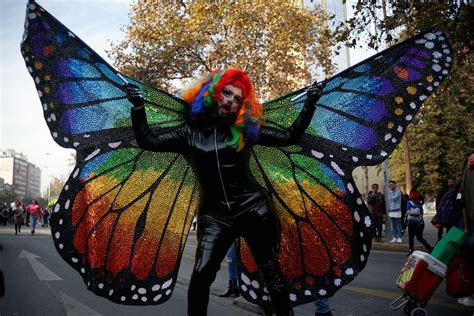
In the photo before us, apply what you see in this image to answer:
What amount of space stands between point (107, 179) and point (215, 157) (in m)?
0.86

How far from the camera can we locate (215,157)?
122 inches

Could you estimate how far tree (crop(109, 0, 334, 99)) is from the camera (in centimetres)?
1981

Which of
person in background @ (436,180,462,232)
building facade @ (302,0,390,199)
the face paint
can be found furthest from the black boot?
building facade @ (302,0,390,199)

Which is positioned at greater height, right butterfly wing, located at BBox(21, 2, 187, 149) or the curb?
right butterfly wing, located at BBox(21, 2, 187, 149)

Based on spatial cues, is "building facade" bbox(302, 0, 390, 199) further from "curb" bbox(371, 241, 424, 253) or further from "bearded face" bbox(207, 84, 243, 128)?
"bearded face" bbox(207, 84, 243, 128)

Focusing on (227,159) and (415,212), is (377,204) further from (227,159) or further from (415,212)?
(227,159)

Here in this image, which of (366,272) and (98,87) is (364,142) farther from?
(366,272)

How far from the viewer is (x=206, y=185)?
10.4 feet

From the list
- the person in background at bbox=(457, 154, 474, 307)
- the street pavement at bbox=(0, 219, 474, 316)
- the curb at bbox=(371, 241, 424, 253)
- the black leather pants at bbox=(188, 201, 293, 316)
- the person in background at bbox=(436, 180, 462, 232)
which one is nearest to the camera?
the black leather pants at bbox=(188, 201, 293, 316)

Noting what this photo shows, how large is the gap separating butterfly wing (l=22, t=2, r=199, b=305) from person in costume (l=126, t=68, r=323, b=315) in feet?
1.22

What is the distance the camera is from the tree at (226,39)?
65.0 feet

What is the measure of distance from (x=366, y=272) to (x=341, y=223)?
16.9 feet

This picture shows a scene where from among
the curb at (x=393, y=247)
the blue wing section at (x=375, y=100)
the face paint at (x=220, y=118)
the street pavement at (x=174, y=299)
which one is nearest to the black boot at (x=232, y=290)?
the street pavement at (x=174, y=299)

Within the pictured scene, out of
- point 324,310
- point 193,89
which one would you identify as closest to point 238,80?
point 193,89
